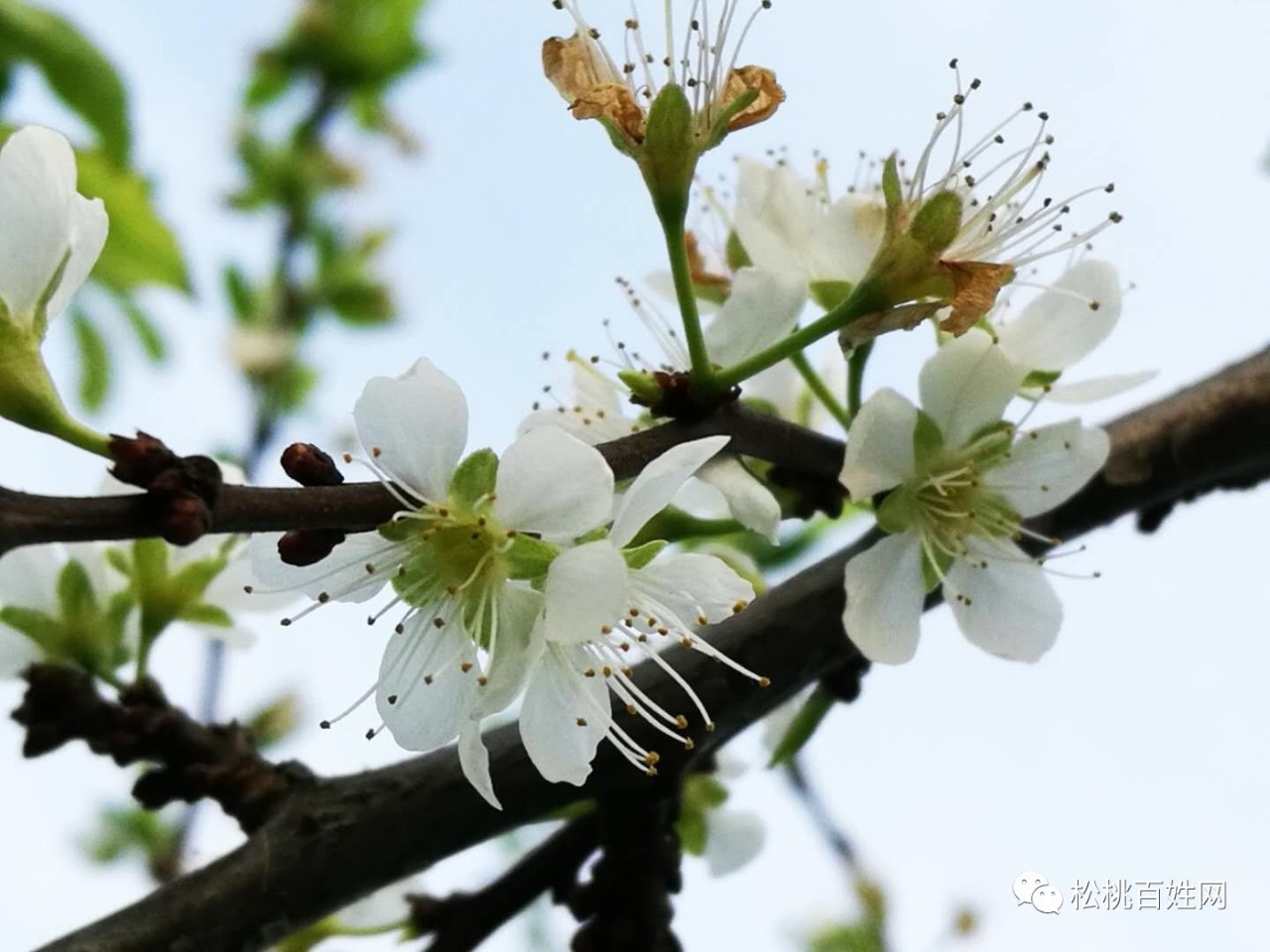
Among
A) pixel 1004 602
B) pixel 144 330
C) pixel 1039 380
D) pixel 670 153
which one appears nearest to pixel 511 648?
pixel 670 153

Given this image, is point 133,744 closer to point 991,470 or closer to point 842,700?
point 842,700

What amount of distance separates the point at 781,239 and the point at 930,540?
31cm

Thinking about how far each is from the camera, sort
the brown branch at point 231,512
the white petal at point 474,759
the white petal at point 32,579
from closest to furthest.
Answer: the brown branch at point 231,512
the white petal at point 474,759
the white petal at point 32,579

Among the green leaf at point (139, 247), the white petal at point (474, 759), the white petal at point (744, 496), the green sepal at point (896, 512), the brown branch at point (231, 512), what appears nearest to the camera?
the brown branch at point (231, 512)

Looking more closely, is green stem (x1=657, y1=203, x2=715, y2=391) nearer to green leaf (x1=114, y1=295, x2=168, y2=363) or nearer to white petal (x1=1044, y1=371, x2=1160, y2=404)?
white petal (x1=1044, y1=371, x2=1160, y2=404)

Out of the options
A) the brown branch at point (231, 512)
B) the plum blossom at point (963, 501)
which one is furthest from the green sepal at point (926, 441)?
the brown branch at point (231, 512)

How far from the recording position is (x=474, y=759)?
2.79 feet

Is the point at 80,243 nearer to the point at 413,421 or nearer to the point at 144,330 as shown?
the point at 413,421

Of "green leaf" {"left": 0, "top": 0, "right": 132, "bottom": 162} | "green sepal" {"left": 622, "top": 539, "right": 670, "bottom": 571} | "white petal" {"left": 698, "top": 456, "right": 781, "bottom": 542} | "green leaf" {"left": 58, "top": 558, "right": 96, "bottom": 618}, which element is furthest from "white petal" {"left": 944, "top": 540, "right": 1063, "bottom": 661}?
"green leaf" {"left": 0, "top": 0, "right": 132, "bottom": 162}

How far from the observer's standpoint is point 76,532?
0.64 m

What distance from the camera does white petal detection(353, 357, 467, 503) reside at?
80 centimetres

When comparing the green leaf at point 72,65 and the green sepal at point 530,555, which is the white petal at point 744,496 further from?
the green leaf at point 72,65

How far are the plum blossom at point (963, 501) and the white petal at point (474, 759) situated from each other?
1.12ft

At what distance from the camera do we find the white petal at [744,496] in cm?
A: 97
